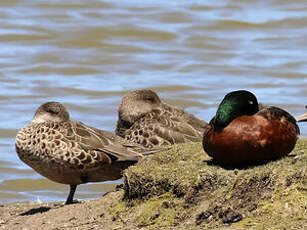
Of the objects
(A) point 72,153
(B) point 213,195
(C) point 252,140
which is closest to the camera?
(B) point 213,195

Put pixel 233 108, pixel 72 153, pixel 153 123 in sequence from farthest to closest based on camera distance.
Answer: pixel 153 123 < pixel 72 153 < pixel 233 108

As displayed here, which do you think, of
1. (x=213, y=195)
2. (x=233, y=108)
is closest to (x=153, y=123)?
(x=233, y=108)

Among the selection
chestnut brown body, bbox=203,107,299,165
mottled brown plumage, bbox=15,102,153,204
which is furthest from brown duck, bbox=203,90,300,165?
mottled brown plumage, bbox=15,102,153,204

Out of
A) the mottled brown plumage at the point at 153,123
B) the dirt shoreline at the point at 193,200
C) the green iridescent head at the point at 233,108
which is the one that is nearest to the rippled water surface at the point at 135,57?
A: the mottled brown plumage at the point at 153,123

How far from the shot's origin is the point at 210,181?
245 inches

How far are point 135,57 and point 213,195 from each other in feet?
39.4

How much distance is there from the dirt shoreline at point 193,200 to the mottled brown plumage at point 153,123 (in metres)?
1.87

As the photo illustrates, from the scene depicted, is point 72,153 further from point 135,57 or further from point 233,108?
point 135,57

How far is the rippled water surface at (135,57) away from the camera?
14.5 m

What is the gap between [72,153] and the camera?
7746mm

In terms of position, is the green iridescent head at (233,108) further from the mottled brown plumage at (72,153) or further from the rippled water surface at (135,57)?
the rippled water surface at (135,57)

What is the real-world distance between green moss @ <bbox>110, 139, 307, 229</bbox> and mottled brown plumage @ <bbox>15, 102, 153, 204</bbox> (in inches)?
35.7

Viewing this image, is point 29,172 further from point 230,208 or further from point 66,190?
point 230,208

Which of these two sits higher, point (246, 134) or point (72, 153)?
point (246, 134)
